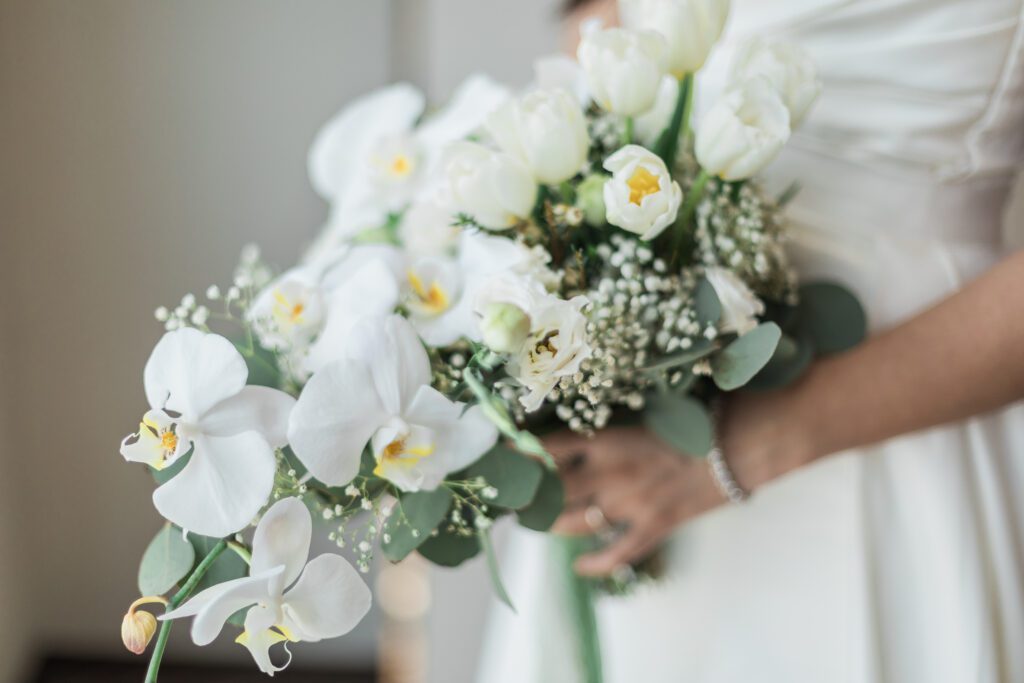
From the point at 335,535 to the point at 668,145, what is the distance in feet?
1.16

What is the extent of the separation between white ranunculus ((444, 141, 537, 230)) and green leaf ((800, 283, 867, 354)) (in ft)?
1.01

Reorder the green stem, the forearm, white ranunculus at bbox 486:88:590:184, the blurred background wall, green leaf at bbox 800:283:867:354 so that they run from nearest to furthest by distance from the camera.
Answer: the green stem < white ranunculus at bbox 486:88:590:184 < the forearm < green leaf at bbox 800:283:867:354 < the blurred background wall

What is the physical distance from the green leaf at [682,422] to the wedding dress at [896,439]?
0.66 ft

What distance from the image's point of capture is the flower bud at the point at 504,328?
403 mm

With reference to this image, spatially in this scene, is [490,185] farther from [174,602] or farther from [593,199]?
[174,602]

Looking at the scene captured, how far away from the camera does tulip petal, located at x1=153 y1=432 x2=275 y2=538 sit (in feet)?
1.31

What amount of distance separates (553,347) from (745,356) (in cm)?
17

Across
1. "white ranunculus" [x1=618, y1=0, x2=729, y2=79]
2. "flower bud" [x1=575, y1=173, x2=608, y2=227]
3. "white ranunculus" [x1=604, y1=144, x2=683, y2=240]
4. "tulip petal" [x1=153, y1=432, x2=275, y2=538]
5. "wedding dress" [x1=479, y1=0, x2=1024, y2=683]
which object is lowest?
"wedding dress" [x1=479, y1=0, x2=1024, y2=683]

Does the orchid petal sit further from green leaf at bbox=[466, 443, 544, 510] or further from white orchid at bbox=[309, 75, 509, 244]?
white orchid at bbox=[309, 75, 509, 244]

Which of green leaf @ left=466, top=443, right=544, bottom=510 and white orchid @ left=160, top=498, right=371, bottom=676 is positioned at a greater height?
white orchid @ left=160, top=498, right=371, bottom=676

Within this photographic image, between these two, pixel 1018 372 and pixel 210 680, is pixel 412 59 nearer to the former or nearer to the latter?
pixel 1018 372

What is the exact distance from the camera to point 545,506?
0.58 m

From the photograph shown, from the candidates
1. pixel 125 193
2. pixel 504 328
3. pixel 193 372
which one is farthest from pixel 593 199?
pixel 125 193

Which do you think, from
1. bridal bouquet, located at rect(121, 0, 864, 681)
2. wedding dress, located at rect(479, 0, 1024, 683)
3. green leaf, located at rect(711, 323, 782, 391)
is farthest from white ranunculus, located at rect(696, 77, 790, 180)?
wedding dress, located at rect(479, 0, 1024, 683)
